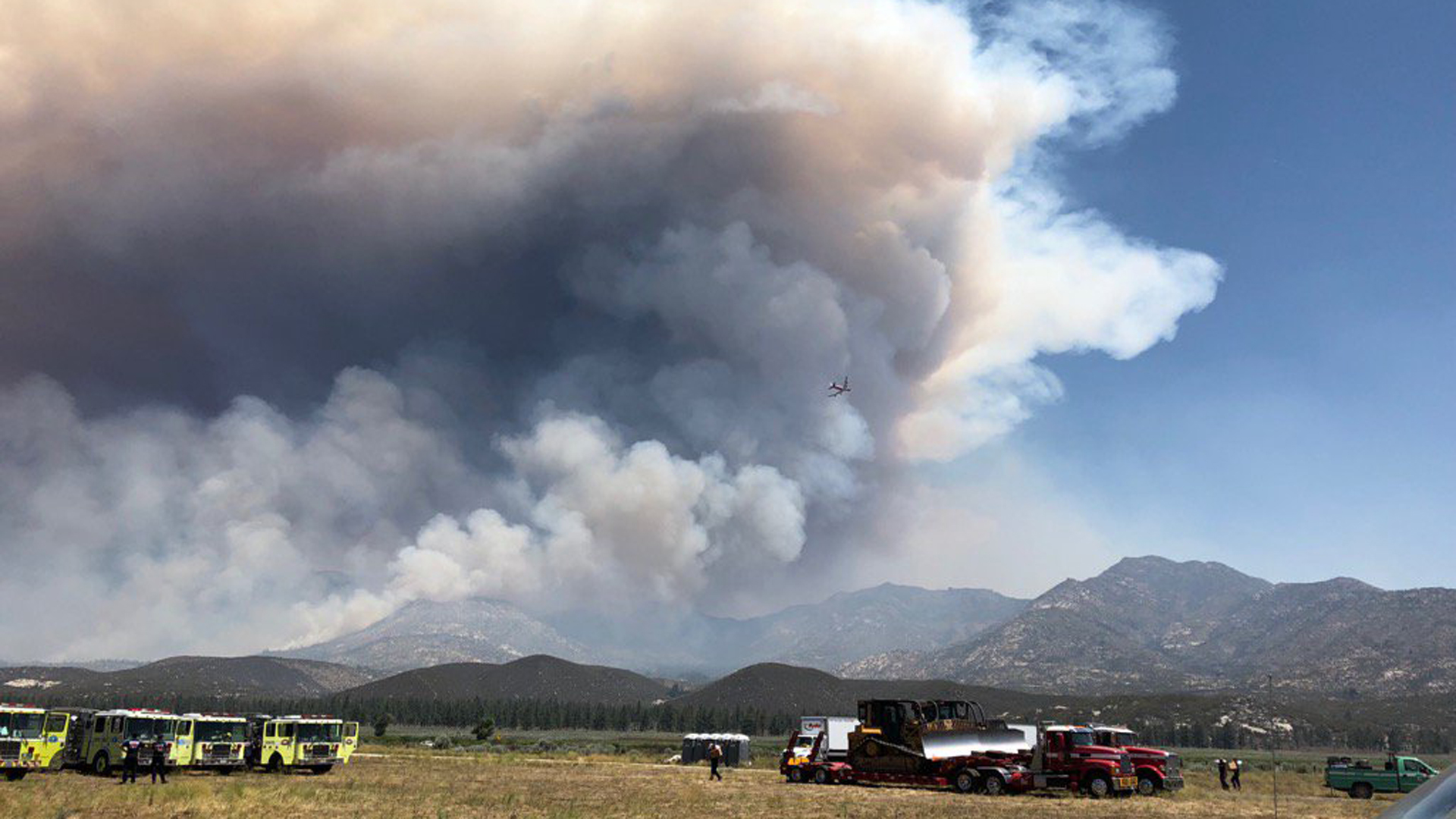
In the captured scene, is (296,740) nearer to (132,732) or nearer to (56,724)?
(132,732)

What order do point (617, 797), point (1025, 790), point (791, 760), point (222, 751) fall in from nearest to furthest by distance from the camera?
point (617, 797), point (1025, 790), point (222, 751), point (791, 760)

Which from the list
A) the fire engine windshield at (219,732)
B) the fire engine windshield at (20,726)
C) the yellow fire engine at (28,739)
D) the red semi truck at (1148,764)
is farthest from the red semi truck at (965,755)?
the fire engine windshield at (20,726)

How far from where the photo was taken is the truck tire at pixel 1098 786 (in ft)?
133

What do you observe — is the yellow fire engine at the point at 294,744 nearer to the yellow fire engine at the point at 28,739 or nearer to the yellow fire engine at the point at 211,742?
the yellow fire engine at the point at 211,742

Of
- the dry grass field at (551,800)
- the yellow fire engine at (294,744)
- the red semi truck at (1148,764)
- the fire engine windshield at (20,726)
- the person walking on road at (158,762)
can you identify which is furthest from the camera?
the yellow fire engine at (294,744)

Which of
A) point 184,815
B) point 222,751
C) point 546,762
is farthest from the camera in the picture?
point 546,762

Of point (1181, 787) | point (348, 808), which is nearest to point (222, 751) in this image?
point (348, 808)

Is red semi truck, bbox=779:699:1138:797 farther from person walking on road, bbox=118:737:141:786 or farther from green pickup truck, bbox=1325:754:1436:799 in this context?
person walking on road, bbox=118:737:141:786

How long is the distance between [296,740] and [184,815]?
21532 millimetres

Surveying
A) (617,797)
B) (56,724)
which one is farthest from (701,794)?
(56,724)

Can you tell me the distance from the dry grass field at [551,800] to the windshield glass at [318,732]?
196cm

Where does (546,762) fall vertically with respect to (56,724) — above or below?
below

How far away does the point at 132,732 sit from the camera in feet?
145

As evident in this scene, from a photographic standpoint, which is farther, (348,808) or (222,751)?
(222,751)
